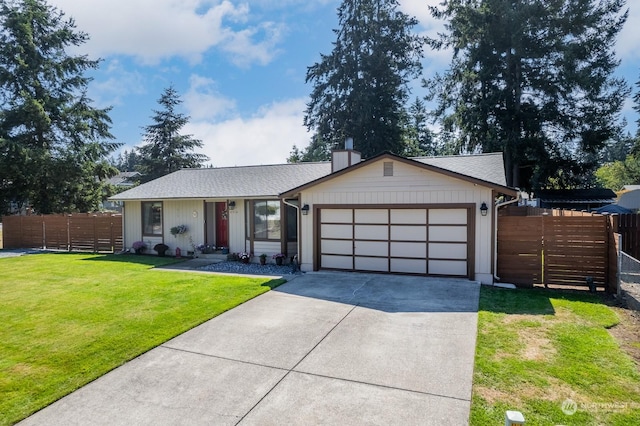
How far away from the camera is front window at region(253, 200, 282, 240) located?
13.1 metres

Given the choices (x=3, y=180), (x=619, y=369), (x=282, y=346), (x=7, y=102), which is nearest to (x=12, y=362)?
(x=282, y=346)

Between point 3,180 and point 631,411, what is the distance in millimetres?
28346

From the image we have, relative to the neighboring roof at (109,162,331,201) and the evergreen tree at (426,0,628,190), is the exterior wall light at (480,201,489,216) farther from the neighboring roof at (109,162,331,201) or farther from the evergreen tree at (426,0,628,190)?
the evergreen tree at (426,0,628,190)

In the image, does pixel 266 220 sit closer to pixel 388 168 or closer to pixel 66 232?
pixel 388 168

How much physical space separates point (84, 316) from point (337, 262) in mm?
6451

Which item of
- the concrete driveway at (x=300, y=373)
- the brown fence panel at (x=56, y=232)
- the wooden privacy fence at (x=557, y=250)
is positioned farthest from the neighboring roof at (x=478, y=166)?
the brown fence panel at (x=56, y=232)

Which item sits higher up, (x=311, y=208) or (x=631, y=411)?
(x=311, y=208)

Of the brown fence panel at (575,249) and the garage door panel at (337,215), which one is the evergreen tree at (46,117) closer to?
the garage door panel at (337,215)

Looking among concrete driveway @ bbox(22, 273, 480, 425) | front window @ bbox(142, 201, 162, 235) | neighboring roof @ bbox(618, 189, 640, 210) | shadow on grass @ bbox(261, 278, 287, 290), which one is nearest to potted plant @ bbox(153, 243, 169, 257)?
front window @ bbox(142, 201, 162, 235)

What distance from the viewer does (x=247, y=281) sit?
32.7ft

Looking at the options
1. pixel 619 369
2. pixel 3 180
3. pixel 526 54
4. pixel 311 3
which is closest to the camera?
pixel 619 369

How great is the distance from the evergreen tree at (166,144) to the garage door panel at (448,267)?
28.5 meters

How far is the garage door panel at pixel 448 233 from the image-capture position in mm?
9812

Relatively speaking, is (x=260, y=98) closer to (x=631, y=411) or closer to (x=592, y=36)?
(x=592, y=36)
